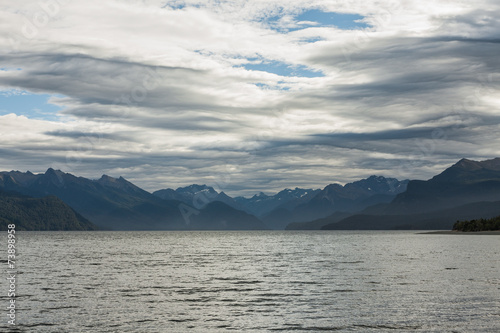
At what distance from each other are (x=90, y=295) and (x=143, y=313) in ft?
50.1

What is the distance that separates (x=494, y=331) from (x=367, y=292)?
75.1ft

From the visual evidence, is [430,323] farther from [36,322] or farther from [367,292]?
[36,322]

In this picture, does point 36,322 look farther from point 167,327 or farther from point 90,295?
point 90,295

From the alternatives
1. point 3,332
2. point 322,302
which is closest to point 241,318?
point 322,302

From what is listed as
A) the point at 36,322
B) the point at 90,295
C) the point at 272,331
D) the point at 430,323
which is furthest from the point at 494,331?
the point at 90,295

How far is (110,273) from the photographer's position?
90875 mm

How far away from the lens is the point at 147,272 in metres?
92.8

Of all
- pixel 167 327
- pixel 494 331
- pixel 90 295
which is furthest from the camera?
pixel 90 295

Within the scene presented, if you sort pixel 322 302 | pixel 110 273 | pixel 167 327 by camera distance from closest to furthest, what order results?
pixel 167 327 < pixel 322 302 < pixel 110 273

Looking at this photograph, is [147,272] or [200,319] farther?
[147,272]

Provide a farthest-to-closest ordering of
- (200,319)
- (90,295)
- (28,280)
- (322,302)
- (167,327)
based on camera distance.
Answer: (28,280)
(90,295)
(322,302)
(200,319)
(167,327)

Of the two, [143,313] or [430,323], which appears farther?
[143,313]

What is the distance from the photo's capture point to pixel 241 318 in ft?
156

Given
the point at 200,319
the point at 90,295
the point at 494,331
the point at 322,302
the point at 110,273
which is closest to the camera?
the point at 494,331
